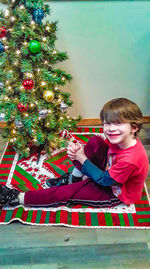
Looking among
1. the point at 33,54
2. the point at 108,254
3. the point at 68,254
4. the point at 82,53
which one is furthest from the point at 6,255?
the point at 82,53

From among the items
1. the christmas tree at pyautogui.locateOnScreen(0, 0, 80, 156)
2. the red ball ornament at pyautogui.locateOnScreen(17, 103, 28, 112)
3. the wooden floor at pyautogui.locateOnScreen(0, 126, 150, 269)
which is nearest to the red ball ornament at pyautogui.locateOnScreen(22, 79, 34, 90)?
the christmas tree at pyautogui.locateOnScreen(0, 0, 80, 156)

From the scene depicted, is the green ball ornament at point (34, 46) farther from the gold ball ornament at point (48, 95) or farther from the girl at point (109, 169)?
the girl at point (109, 169)

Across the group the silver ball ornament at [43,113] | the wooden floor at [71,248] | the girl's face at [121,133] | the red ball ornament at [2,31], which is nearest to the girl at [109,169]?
the girl's face at [121,133]

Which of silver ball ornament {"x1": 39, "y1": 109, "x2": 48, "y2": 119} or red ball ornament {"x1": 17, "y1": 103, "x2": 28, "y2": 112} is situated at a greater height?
red ball ornament {"x1": 17, "y1": 103, "x2": 28, "y2": 112}

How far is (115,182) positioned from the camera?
1.08 m

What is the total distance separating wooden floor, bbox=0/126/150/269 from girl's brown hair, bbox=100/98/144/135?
1.98ft

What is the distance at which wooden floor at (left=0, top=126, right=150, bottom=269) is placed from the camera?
1.08 meters

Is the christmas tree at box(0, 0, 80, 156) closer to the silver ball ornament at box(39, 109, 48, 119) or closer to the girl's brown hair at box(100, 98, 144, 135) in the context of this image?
the silver ball ornament at box(39, 109, 48, 119)

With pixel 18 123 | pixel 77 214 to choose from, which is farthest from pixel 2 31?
pixel 77 214

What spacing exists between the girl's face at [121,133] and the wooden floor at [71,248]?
19.4 inches

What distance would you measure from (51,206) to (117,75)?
118 cm

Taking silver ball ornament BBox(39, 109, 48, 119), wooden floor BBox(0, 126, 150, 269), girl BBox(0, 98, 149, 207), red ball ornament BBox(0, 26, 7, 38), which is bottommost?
wooden floor BBox(0, 126, 150, 269)

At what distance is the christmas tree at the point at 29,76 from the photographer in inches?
50.0

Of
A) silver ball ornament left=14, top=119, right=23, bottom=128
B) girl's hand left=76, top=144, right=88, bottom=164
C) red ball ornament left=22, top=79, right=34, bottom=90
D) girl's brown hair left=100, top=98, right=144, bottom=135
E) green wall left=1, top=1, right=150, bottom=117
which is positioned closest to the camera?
girl's brown hair left=100, top=98, right=144, bottom=135
